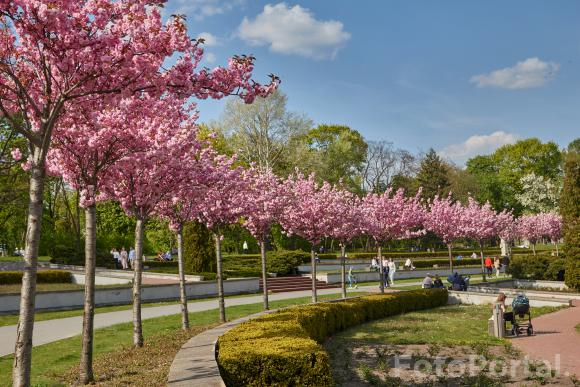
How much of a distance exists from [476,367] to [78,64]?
9.91 metres

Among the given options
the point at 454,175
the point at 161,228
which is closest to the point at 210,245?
the point at 161,228

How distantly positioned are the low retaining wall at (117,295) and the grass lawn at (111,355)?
595 cm

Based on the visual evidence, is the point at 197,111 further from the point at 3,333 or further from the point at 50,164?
the point at 3,333

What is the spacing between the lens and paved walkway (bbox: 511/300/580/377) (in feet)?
39.5

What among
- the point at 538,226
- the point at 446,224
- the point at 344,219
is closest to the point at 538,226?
the point at 538,226

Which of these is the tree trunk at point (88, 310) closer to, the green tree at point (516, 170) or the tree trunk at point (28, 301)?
the tree trunk at point (28, 301)

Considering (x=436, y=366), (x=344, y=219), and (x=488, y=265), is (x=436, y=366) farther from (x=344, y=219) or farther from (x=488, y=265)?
(x=488, y=265)

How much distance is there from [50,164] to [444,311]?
17621 mm

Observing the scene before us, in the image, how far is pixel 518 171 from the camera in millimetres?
87875

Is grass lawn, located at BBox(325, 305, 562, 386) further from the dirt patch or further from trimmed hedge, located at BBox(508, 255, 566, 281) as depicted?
trimmed hedge, located at BBox(508, 255, 566, 281)

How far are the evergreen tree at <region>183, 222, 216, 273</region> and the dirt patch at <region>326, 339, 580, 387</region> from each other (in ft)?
60.1

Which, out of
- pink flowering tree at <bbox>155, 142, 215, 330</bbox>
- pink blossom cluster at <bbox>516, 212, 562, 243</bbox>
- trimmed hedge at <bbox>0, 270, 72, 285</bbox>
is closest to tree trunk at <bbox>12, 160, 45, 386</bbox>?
pink flowering tree at <bbox>155, 142, 215, 330</bbox>

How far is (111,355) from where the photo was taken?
11.6 m

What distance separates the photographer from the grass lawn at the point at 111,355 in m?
9.41
